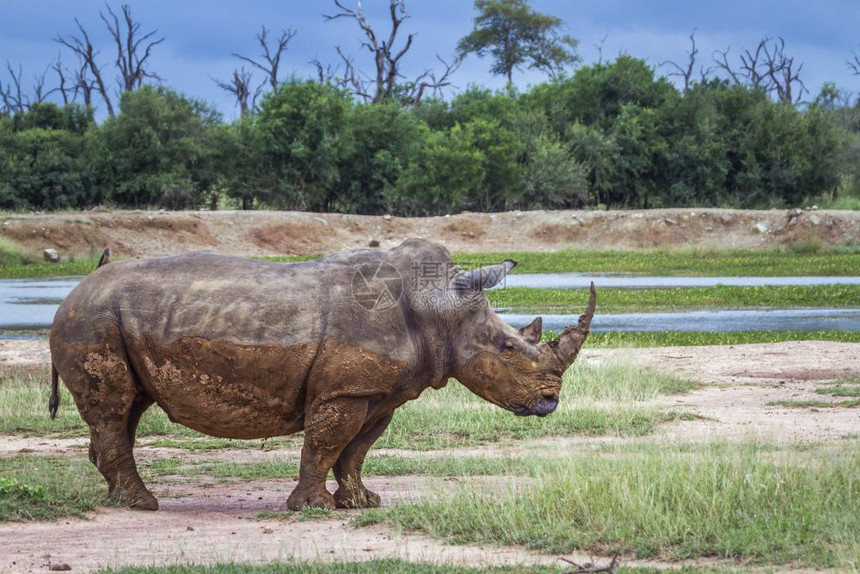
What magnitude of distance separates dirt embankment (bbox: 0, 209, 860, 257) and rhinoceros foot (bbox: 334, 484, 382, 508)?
1361 inches

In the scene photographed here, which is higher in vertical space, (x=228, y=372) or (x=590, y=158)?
(x=590, y=158)

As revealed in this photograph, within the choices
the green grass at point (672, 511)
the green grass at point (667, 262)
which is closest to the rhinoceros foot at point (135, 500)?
the green grass at point (672, 511)

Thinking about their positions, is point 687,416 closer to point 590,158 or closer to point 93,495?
point 93,495

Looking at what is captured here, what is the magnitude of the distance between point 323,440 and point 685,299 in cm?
2000

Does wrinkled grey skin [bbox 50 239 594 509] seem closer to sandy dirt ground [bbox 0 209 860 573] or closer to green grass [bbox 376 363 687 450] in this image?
sandy dirt ground [bbox 0 209 860 573]

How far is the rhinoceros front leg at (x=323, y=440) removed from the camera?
808cm

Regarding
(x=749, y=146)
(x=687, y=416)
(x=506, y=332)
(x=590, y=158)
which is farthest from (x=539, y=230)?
(x=506, y=332)

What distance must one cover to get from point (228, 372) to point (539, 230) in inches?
1577

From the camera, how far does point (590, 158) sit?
181 feet

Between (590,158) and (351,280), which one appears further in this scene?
(590,158)

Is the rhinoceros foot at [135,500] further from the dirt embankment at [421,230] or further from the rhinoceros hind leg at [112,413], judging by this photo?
the dirt embankment at [421,230]

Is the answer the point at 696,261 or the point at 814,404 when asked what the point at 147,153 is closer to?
the point at 696,261

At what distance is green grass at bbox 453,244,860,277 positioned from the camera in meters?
35.0

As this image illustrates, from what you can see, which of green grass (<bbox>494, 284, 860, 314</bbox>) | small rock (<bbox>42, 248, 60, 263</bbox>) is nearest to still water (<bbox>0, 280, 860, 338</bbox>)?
green grass (<bbox>494, 284, 860, 314</bbox>)
